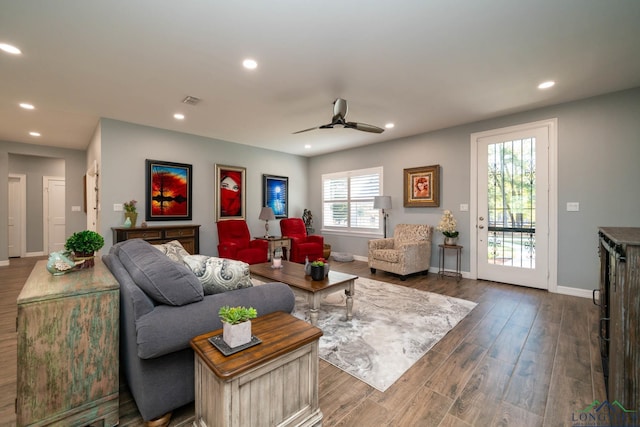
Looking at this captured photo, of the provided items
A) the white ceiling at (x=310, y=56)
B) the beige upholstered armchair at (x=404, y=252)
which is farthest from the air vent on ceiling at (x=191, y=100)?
the beige upholstered armchair at (x=404, y=252)

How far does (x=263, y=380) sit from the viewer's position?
123cm

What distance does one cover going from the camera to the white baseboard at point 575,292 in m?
3.68

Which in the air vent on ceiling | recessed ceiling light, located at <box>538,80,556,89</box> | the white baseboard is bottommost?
the white baseboard

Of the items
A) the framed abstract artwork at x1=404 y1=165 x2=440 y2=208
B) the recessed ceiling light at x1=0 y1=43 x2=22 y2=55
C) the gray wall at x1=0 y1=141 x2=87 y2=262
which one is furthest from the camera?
the gray wall at x1=0 y1=141 x2=87 y2=262

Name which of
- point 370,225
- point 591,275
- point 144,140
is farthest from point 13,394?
point 591,275

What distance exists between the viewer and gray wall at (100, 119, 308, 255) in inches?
175

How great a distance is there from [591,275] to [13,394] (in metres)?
5.96

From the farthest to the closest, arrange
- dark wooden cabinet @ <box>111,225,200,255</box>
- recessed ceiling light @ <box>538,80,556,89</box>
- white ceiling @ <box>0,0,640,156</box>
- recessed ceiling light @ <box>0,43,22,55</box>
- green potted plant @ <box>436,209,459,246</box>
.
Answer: green potted plant @ <box>436,209,459,246</box>
dark wooden cabinet @ <box>111,225,200,255</box>
recessed ceiling light @ <box>538,80,556,89</box>
recessed ceiling light @ <box>0,43,22,55</box>
white ceiling @ <box>0,0,640,156</box>

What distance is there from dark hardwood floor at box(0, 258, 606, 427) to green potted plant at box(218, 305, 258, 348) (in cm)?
72

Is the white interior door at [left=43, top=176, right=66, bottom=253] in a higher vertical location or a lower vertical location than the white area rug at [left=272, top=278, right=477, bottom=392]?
higher

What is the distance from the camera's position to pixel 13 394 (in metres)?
1.76

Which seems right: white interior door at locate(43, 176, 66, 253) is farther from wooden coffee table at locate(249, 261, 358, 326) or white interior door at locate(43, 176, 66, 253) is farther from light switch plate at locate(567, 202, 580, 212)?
light switch plate at locate(567, 202, 580, 212)

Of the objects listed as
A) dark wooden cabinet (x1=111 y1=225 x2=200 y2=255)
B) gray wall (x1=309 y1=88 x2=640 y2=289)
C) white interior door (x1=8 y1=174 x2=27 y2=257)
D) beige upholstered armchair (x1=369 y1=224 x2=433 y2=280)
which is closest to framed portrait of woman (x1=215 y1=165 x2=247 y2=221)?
dark wooden cabinet (x1=111 y1=225 x2=200 y2=255)

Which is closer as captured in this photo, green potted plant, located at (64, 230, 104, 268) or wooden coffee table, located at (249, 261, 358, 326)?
green potted plant, located at (64, 230, 104, 268)
